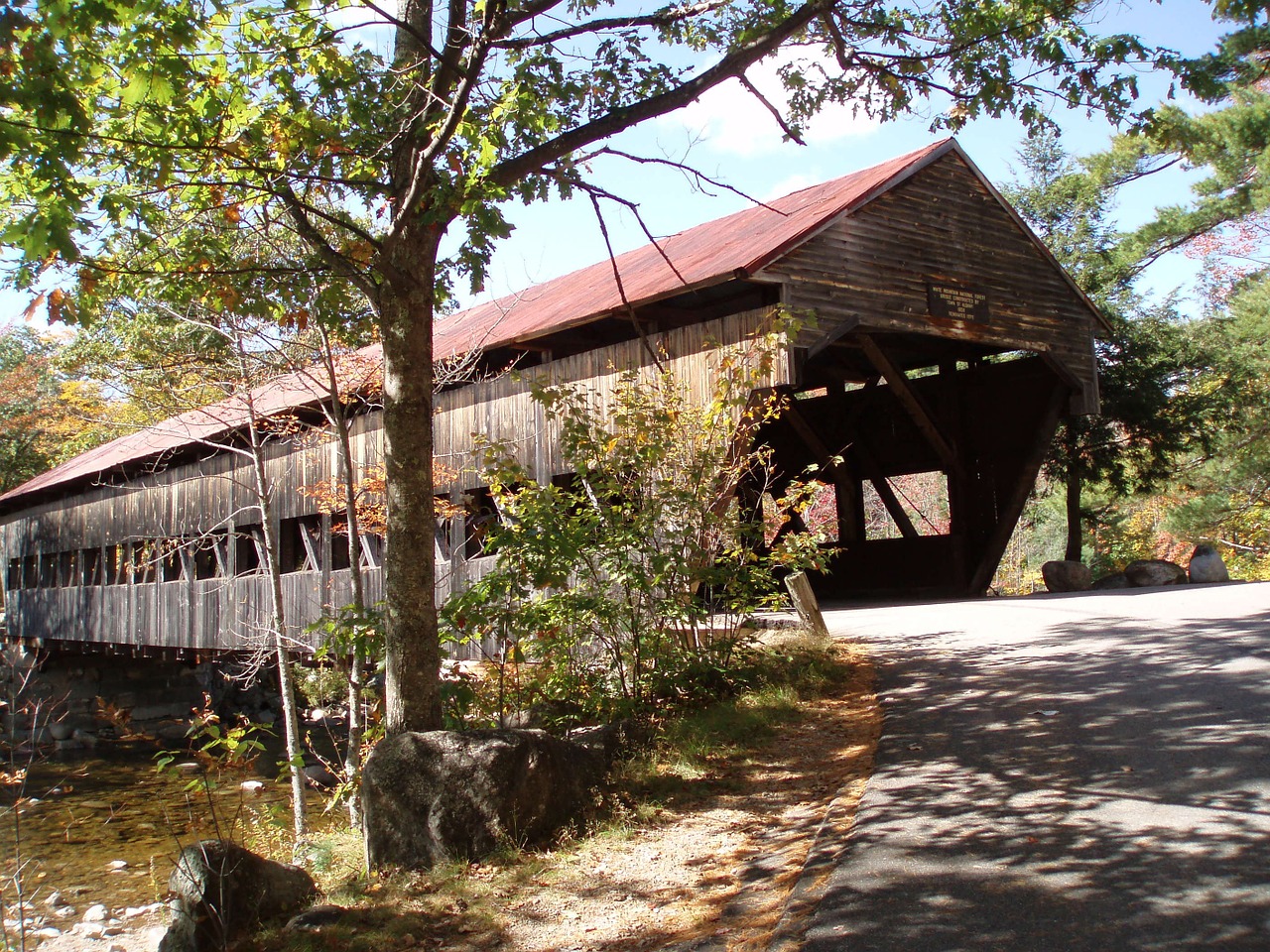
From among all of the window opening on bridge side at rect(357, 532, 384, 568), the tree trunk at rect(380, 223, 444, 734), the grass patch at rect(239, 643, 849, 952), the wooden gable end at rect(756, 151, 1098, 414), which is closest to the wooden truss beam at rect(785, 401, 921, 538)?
the wooden gable end at rect(756, 151, 1098, 414)

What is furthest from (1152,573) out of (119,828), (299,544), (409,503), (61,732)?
(61,732)

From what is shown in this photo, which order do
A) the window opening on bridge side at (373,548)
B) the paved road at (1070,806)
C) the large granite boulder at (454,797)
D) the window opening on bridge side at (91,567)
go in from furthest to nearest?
the window opening on bridge side at (91,567), the window opening on bridge side at (373,548), the large granite boulder at (454,797), the paved road at (1070,806)

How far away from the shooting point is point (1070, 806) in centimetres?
417

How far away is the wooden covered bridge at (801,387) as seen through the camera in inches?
488

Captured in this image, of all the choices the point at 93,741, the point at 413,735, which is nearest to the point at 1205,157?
the point at 413,735

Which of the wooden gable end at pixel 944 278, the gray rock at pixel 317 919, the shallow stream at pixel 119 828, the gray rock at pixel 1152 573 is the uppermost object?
the wooden gable end at pixel 944 278

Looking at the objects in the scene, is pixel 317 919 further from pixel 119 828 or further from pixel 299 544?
pixel 299 544

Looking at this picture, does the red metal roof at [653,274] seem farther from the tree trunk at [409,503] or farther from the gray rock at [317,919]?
the gray rock at [317,919]

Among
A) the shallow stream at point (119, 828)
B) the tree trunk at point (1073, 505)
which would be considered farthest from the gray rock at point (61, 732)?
the tree trunk at point (1073, 505)

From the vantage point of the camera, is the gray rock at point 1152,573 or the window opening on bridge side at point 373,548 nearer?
the gray rock at point 1152,573

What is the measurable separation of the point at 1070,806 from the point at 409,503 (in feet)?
10.8

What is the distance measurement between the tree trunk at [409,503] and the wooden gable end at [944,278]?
6997mm

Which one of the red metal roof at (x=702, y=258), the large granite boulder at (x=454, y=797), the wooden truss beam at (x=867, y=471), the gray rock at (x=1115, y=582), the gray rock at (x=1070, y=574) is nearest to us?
the large granite boulder at (x=454, y=797)

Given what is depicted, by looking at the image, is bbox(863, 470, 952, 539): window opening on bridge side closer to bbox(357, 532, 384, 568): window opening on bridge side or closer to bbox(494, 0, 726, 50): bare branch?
bbox(357, 532, 384, 568): window opening on bridge side
